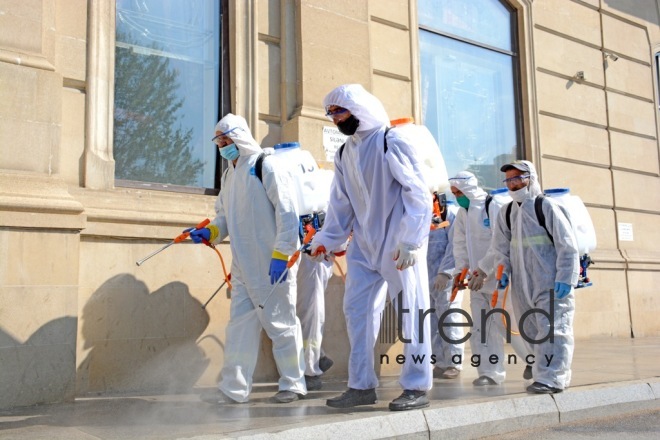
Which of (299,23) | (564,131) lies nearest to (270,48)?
(299,23)

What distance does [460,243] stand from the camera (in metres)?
6.96

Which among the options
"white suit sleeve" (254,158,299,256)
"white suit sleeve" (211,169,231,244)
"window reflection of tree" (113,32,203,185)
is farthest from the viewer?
"window reflection of tree" (113,32,203,185)

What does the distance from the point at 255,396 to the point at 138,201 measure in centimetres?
208

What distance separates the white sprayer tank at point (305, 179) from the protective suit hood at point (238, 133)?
60 cm

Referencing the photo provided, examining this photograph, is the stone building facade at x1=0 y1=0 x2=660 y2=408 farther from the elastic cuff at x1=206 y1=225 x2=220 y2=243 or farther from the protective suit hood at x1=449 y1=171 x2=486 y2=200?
the protective suit hood at x1=449 y1=171 x2=486 y2=200

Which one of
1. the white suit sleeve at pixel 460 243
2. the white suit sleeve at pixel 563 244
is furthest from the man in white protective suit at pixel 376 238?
the white suit sleeve at pixel 460 243

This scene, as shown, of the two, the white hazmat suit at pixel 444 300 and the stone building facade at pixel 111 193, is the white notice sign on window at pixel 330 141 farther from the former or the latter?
the white hazmat suit at pixel 444 300

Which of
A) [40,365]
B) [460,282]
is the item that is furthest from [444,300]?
[40,365]

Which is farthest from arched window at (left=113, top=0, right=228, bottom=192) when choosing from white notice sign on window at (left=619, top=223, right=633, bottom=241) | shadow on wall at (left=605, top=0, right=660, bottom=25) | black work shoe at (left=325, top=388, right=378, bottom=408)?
shadow on wall at (left=605, top=0, right=660, bottom=25)

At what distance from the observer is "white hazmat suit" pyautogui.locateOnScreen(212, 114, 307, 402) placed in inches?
208

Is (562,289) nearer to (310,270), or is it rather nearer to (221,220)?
(310,270)

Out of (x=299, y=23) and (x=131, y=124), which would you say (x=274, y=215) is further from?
(x=299, y=23)

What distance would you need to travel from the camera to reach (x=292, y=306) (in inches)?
213

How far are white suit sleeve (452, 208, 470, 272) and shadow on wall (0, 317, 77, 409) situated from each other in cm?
354
